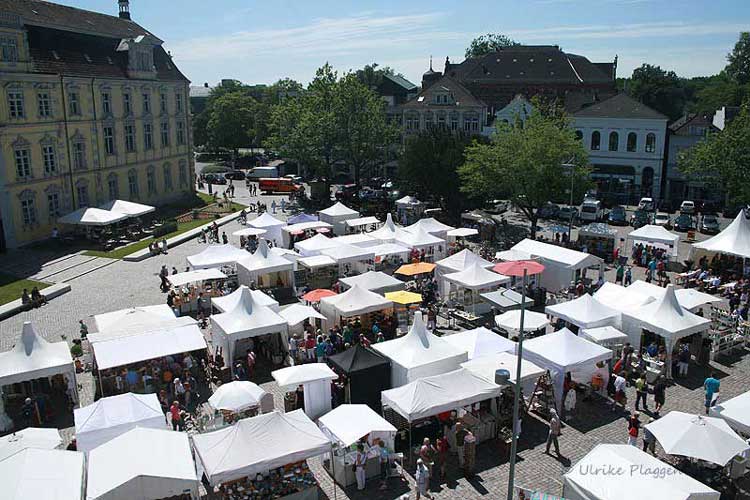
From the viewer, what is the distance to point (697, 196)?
50.9 meters

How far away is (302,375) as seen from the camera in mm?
16203

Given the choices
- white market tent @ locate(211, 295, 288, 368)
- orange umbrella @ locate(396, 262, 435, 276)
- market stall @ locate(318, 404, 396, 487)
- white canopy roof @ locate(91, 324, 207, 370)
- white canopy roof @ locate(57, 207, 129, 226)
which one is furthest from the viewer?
white canopy roof @ locate(57, 207, 129, 226)

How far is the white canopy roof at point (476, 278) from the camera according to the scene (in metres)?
24.0

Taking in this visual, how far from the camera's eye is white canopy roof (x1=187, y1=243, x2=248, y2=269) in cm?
2727

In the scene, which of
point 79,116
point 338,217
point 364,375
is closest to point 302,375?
point 364,375

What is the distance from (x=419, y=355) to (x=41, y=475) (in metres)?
9.52

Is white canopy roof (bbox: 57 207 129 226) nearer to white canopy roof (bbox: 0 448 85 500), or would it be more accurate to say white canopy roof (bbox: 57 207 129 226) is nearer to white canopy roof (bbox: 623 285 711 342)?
white canopy roof (bbox: 0 448 85 500)

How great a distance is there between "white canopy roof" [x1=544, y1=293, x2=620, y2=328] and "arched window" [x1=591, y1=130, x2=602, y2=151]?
3667 centimetres

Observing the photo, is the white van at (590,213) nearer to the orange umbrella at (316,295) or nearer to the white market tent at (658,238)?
the white market tent at (658,238)

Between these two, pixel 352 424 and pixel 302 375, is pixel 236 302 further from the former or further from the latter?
pixel 352 424

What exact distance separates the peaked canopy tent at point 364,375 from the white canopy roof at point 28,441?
7.14 meters

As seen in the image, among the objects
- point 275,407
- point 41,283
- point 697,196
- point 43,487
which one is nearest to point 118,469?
point 43,487

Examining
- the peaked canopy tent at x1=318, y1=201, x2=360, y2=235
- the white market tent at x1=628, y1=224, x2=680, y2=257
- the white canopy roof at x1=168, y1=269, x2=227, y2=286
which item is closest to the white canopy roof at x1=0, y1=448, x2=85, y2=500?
the white canopy roof at x1=168, y1=269, x2=227, y2=286

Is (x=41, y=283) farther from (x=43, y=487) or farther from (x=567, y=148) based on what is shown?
(x=567, y=148)
